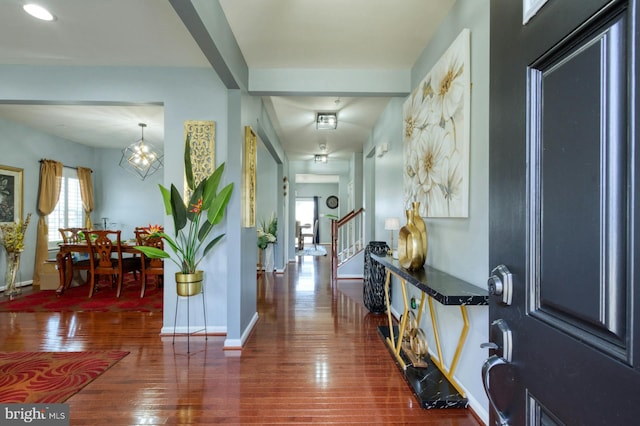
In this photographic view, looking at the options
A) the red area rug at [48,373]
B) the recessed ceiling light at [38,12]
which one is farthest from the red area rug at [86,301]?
the recessed ceiling light at [38,12]

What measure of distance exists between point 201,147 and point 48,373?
2.38 m

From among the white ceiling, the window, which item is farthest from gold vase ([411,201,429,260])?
the window

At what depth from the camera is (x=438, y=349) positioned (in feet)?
8.03

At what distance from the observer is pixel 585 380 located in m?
0.54

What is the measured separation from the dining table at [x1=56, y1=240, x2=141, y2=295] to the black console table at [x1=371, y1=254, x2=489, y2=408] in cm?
425

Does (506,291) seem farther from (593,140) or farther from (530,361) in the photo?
(593,140)

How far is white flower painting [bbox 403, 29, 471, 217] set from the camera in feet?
6.76

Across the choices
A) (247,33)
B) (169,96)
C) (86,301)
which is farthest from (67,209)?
(247,33)

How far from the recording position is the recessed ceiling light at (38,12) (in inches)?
93.8

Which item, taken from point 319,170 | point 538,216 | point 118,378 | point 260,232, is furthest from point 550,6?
point 319,170

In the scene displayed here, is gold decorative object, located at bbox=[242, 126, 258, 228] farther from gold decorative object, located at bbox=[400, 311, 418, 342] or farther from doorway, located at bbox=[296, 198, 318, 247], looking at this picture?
doorway, located at bbox=[296, 198, 318, 247]

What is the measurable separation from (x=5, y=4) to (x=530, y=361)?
12.7ft

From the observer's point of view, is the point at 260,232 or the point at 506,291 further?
the point at 260,232

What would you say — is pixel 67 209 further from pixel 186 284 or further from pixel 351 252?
pixel 351 252
